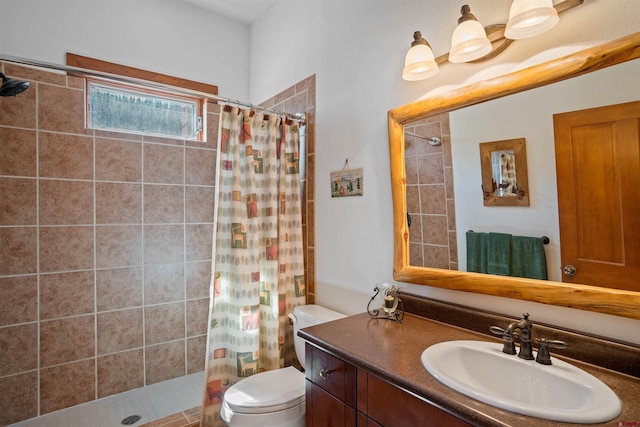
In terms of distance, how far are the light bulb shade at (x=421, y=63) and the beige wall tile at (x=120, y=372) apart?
2505 millimetres

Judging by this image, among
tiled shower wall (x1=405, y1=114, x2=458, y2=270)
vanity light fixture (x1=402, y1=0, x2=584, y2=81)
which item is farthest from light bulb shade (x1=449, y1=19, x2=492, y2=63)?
tiled shower wall (x1=405, y1=114, x2=458, y2=270)

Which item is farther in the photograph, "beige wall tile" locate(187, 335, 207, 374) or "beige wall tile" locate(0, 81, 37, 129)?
"beige wall tile" locate(187, 335, 207, 374)

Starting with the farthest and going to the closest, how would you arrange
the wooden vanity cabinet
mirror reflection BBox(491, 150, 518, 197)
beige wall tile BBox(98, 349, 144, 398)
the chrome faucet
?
beige wall tile BBox(98, 349, 144, 398) → mirror reflection BBox(491, 150, 518, 197) → the chrome faucet → the wooden vanity cabinet

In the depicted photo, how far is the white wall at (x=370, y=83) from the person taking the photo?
1.10m

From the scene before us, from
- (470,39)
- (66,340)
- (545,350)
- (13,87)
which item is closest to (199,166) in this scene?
(13,87)

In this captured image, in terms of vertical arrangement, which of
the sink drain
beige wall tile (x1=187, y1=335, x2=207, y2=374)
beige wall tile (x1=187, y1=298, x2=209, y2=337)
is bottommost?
the sink drain

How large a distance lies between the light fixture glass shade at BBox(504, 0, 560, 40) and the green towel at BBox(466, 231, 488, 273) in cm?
75

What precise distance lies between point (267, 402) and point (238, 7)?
2886 mm

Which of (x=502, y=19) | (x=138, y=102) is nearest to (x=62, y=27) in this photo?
(x=138, y=102)

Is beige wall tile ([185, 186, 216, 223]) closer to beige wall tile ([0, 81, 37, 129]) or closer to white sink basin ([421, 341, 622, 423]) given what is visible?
beige wall tile ([0, 81, 37, 129])

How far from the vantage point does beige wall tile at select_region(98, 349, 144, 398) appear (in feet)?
7.21

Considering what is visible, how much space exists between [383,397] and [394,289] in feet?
1.90

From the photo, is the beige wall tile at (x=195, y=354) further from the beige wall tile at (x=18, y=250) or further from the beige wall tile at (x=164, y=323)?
the beige wall tile at (x=18, y=250)

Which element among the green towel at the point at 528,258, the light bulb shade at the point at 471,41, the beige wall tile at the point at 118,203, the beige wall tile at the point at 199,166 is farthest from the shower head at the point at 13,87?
the green towel at the point at 528,258
